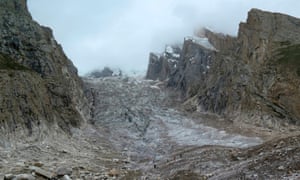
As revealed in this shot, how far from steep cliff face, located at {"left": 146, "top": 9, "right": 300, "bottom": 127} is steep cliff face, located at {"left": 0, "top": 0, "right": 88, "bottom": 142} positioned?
28170 mm

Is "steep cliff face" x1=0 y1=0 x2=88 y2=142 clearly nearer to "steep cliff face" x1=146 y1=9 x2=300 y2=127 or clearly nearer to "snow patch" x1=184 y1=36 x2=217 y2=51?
"steep cliff face" x1=146 y1=9 x2=300 y2=127

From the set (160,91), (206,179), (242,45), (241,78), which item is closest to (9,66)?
(206,179)

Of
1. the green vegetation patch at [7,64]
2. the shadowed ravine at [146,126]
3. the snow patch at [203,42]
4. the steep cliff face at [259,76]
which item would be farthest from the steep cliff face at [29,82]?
the snow patch at [203,42]

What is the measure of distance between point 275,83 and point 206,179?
182 ft

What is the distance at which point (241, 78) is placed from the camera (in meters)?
92.6

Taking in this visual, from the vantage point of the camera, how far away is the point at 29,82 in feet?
188

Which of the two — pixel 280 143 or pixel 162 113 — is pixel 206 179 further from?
pixel 162 113

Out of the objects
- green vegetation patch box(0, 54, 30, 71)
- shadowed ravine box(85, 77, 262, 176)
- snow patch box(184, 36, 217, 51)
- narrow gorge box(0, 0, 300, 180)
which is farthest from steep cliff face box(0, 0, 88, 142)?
snow patch box(184, 36, 217, 51)

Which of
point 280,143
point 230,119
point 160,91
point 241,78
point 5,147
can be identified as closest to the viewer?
point 280,143

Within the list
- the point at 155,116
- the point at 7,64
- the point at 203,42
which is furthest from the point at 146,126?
the point at 203,42

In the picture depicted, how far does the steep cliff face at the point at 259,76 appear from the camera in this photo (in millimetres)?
78438

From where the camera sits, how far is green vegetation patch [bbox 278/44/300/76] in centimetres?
8136

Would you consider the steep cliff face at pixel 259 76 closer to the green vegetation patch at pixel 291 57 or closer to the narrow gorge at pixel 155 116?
the green vegetation patch at pixel 291 57

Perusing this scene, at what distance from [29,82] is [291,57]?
4776cm
